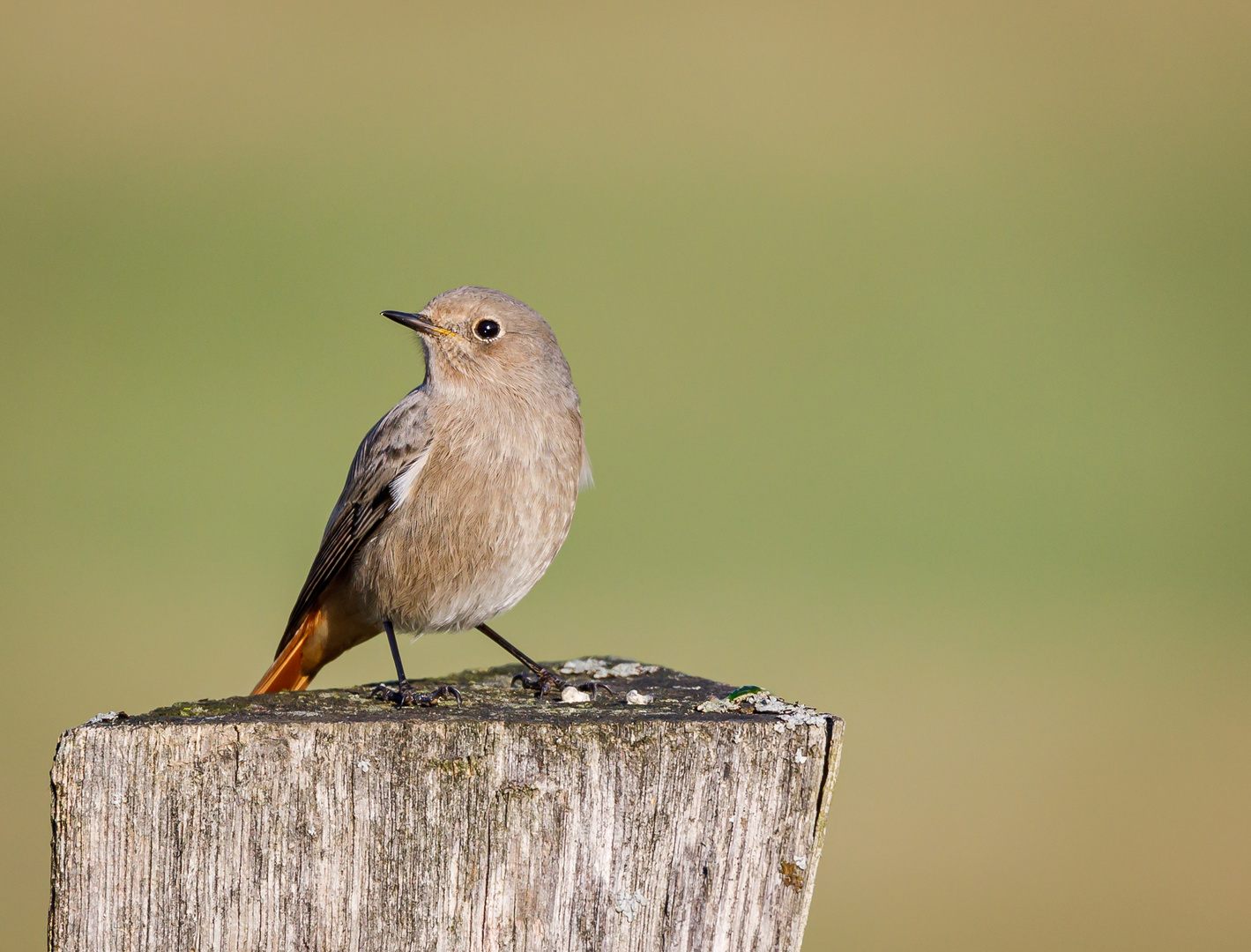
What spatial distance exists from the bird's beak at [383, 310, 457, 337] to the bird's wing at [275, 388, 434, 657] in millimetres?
296

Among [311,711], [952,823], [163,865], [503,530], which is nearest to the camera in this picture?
[163,865]

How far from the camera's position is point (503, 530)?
5418 millimetres

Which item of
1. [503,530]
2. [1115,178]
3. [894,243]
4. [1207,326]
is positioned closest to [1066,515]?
[1207,326]

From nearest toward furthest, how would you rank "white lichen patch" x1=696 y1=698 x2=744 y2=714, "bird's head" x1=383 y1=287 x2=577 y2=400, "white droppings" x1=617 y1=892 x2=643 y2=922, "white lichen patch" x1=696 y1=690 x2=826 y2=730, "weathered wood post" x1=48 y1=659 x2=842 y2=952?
"weathered wood post" x1=48 y1=659 x2=842 y2=952, "white droppings" x1=617 y1=892 x2=643 y2=922, "white lichen patch" x1=696 y1=690 x2=826 y2=730, "white lichen patch" x1=696 y1=698 x2=744 y2=714, "bird's head" x1=383 y1=287 x2=577 y2=400

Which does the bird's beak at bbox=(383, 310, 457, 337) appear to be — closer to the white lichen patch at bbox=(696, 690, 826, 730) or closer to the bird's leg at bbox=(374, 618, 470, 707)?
the bird's leg at bbox=(374, 618, 470, 707)

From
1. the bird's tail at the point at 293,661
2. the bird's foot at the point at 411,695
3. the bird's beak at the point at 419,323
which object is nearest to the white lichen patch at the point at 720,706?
the bird's foot at the point at 411,695

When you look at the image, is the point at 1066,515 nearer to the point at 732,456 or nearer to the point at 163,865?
the point at 732,456

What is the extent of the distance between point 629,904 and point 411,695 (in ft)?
4.17

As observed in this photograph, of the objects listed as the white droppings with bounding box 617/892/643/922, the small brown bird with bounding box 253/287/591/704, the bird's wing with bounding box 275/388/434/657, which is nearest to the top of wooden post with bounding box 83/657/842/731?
the white droppings with bounding box 617/892/643/922

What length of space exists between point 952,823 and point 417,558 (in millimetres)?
7237

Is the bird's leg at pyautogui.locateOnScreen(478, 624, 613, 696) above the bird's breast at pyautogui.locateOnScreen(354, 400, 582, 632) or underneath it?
underneath

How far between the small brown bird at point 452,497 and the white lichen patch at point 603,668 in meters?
0.16

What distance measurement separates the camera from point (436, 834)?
3260mm

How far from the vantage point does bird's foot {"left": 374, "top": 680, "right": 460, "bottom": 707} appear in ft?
13.5
